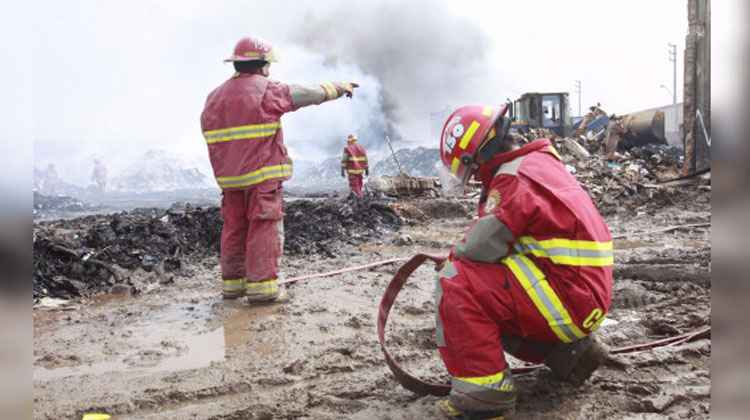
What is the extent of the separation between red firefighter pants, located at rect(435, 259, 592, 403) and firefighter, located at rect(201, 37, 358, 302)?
2.62 metres

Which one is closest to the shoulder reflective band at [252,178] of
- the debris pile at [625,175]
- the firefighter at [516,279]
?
the firefighter at [516,279]

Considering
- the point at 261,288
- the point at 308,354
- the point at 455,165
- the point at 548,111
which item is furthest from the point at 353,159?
the point at 455,165

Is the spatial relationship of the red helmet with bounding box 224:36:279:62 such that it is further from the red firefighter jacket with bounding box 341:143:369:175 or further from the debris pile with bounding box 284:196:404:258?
the red firefighter jacket with bounding box 341:143:369:175

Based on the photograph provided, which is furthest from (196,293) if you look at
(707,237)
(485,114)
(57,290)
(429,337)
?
(707,237)

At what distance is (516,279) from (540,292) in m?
0.11

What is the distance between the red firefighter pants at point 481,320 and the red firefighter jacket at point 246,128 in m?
2.67

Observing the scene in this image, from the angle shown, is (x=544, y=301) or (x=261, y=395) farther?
(x=261, y=395)

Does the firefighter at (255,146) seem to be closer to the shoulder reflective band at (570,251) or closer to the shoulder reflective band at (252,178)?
the shoulder reflective band at (252,178)

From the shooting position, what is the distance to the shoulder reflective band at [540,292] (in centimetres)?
231

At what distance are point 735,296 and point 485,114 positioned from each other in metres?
1.97

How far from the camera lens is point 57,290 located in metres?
5.28

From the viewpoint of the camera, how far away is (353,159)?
15438 mm

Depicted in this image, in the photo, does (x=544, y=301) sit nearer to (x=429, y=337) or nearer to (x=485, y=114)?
(x=485, y=114)

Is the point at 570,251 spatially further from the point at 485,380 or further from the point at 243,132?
the point at 243,132
